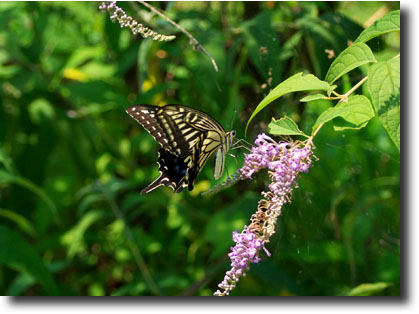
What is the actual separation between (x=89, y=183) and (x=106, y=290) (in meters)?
0.36

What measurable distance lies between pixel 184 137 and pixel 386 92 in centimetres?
38

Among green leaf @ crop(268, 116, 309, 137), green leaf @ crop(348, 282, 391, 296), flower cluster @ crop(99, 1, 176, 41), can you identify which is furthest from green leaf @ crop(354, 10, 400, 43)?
green leaf @ crop(348, 282, 391, 296)

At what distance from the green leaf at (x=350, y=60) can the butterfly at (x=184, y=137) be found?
0.86 feet

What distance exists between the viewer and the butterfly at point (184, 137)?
954 millimetres

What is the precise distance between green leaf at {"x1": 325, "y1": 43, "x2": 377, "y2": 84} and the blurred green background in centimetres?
23

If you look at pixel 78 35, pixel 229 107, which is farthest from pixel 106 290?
pixel 78 35

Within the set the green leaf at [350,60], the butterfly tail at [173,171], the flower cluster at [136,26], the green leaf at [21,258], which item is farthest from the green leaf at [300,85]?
the green leaf at [21,258]

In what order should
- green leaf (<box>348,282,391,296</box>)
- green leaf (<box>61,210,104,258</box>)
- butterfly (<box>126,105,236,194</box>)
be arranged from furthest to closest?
green leaf (<box>61,210,104,258</box>)
green leaf (<box>348,282,391,296</box>)
butterfly (<box>126,105,236,194</box>)

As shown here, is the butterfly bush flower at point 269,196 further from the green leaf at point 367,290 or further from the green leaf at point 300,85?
the green leaf at point 367,290

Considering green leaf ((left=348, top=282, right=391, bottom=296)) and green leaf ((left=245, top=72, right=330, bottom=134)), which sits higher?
green leaf ((left=245, top=72, right=330, bottom=134))

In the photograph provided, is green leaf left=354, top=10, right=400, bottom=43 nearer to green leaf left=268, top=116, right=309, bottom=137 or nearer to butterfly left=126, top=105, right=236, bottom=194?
green leaf left=268, top=116, right=309, bottom=137

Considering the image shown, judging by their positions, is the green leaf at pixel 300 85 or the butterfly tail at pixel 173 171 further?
the butterfly tail at pixel 173 171

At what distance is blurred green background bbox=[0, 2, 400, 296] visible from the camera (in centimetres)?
118

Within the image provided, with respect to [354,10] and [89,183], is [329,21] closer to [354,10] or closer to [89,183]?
[354,10]
